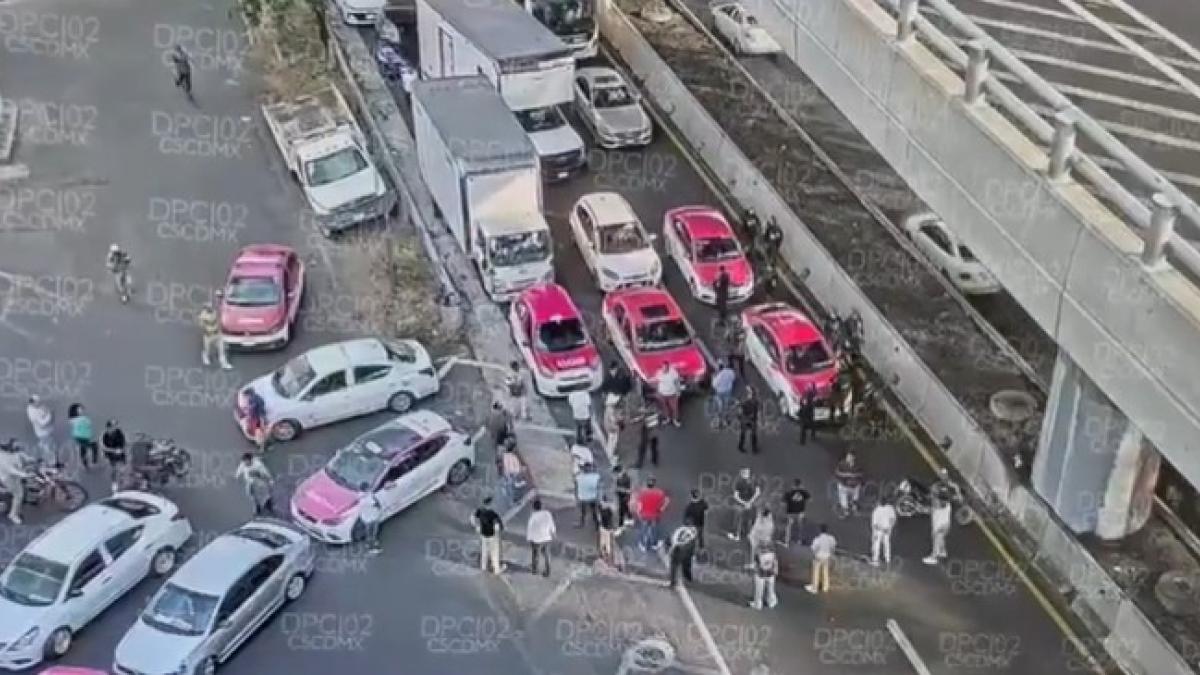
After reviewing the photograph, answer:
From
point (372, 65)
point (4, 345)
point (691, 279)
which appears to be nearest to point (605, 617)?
point (691, 279)

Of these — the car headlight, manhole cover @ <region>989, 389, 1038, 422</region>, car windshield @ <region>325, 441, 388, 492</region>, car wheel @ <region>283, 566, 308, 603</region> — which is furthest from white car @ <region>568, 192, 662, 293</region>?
the car headlight

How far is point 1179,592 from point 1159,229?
6285mm

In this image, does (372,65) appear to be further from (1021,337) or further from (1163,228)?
(1163,228)

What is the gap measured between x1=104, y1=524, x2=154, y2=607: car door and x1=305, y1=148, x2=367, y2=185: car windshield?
35.4 ft

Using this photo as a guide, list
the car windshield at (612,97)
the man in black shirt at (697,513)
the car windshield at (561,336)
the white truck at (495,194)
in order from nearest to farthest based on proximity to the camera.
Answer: the man in black shirt at (697,513)
the car windshield at (561,336)
the white truck at (495,194)
the car windshield at (612,97)

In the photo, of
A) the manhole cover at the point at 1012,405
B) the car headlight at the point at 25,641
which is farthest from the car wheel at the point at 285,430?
the manhole cover at the point at 1012,405

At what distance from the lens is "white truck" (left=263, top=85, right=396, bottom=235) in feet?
105

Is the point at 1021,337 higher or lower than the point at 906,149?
lower

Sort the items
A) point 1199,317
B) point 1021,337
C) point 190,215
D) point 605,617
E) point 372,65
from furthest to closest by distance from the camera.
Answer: point 372,65 → point 190,215 → point 1021,337 → point 605,617 → point 1199,317

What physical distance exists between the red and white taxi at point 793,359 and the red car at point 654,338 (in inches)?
44.4

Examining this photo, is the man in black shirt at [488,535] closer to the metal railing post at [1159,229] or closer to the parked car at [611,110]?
the metal railing post at [1159,229]

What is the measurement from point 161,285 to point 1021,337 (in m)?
15.7

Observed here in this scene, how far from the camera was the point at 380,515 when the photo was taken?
2444cm

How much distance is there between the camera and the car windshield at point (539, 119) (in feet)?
110
